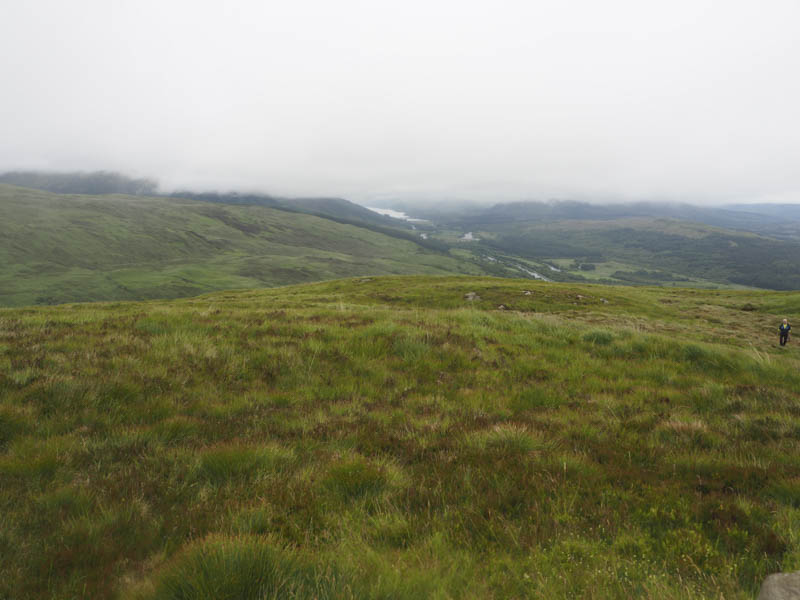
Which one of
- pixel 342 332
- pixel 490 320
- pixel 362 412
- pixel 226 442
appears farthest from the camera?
pixel 490 320

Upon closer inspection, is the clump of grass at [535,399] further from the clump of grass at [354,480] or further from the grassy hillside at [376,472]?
the clump of grass at [354,480]

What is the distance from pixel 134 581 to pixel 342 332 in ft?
25.1

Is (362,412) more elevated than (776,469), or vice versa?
(776,469)

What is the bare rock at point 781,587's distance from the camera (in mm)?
2656

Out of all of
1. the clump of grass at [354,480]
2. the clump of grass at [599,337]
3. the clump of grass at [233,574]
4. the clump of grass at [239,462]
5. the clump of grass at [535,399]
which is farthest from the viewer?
the clump of grass at [599,337]

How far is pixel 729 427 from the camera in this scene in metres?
6.00

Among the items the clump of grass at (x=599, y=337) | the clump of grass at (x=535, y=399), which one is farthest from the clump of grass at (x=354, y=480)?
the clump of grass at (x=599, y=337)

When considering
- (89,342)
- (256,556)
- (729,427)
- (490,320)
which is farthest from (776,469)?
(89,342)

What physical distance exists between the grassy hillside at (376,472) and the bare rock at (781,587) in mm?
191

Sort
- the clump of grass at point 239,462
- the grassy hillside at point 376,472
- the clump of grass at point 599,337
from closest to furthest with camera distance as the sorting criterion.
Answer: the grassy hillside at point 376,472
the clump of grass at point 239,462
the clump of grass at point 599,337

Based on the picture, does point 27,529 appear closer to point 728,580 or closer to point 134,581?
point 134,581

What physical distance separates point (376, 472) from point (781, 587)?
11.7ft

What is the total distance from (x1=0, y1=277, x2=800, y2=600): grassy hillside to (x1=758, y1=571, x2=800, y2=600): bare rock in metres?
0.19

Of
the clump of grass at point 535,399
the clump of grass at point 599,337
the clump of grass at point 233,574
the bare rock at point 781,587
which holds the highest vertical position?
the bare rock at point 781,587
